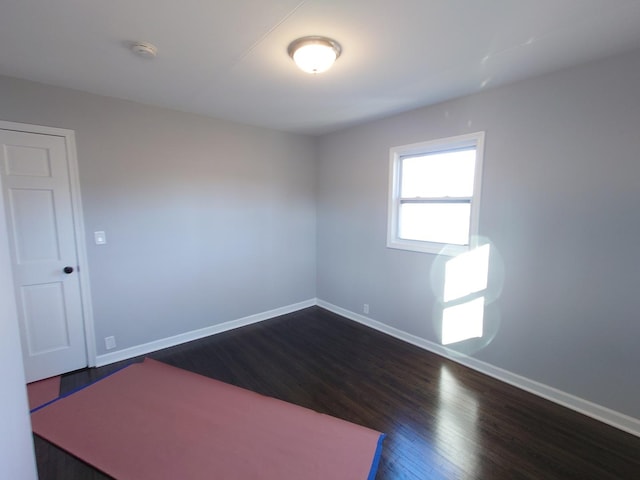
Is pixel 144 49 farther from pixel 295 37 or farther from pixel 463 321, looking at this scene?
pixel 463 321

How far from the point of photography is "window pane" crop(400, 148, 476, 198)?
2.75 m

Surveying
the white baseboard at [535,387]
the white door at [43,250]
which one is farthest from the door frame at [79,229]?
the white baseboard at [535,387]

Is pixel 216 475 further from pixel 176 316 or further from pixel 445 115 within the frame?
pixel 445 115

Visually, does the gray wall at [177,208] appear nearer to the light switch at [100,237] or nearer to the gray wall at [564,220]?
the light switch at [100,237]

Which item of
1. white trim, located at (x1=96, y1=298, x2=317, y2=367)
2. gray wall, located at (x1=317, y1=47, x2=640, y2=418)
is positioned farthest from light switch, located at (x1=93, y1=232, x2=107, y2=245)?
gray wall, located at (x1=317, y1=47, x2=640, y2=418)

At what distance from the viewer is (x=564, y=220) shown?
2.15 m

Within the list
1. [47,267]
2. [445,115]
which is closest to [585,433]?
[445,115]

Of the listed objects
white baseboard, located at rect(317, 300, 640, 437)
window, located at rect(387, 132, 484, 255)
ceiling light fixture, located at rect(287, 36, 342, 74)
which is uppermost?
ceiling light fixture, located at rect(287, 36, 342, 74)

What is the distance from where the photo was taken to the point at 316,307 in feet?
14.4

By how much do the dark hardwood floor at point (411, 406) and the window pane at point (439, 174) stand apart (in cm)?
173

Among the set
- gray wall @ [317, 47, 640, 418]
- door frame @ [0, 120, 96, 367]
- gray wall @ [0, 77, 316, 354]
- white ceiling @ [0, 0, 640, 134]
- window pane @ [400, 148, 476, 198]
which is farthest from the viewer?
window pane @ [400, 148, 476, 198]

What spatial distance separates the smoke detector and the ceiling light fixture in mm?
875

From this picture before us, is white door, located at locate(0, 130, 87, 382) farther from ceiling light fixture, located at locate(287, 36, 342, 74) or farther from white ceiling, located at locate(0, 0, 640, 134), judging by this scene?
ceiling light fixture, located at locate(287, 36, 342, 74)

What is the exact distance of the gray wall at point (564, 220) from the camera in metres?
1.93
